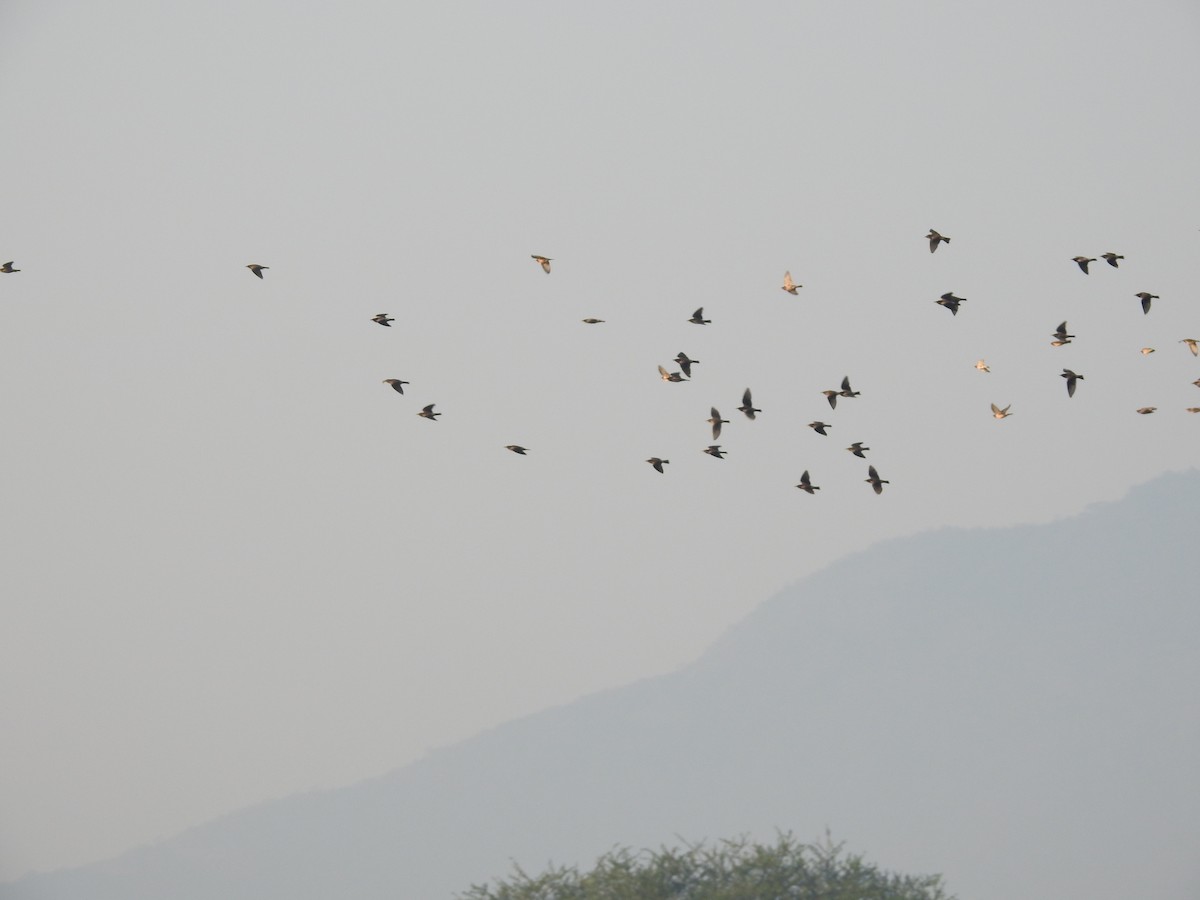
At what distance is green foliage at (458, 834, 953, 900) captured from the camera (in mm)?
87188

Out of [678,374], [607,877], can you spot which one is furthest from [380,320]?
[607,877]

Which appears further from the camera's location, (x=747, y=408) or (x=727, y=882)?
(x=727, y=882)

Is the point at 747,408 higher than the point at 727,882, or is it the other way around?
the point at 747,408

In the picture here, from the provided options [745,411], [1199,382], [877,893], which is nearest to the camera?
[745,411]

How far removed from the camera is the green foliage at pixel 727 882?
286 feet

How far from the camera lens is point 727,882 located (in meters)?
88.5

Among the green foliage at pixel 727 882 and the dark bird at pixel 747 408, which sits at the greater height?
the dark bird at pixel 747 408

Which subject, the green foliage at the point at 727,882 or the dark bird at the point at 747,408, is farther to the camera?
the green foliage at the point at 727,882

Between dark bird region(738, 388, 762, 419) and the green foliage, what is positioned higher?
dark bird region(738, 388, 762, 419)

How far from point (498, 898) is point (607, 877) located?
6325mm

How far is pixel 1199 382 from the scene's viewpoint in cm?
5766

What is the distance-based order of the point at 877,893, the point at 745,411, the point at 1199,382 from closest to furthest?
the point at 745,411 < the point at 1199,382 < the point at 877,893

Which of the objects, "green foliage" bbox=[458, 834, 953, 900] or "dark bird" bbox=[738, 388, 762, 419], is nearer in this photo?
"dark bird" bbox=[738, 388, 762, 419]

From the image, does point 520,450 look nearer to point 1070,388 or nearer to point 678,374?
point 678,374
